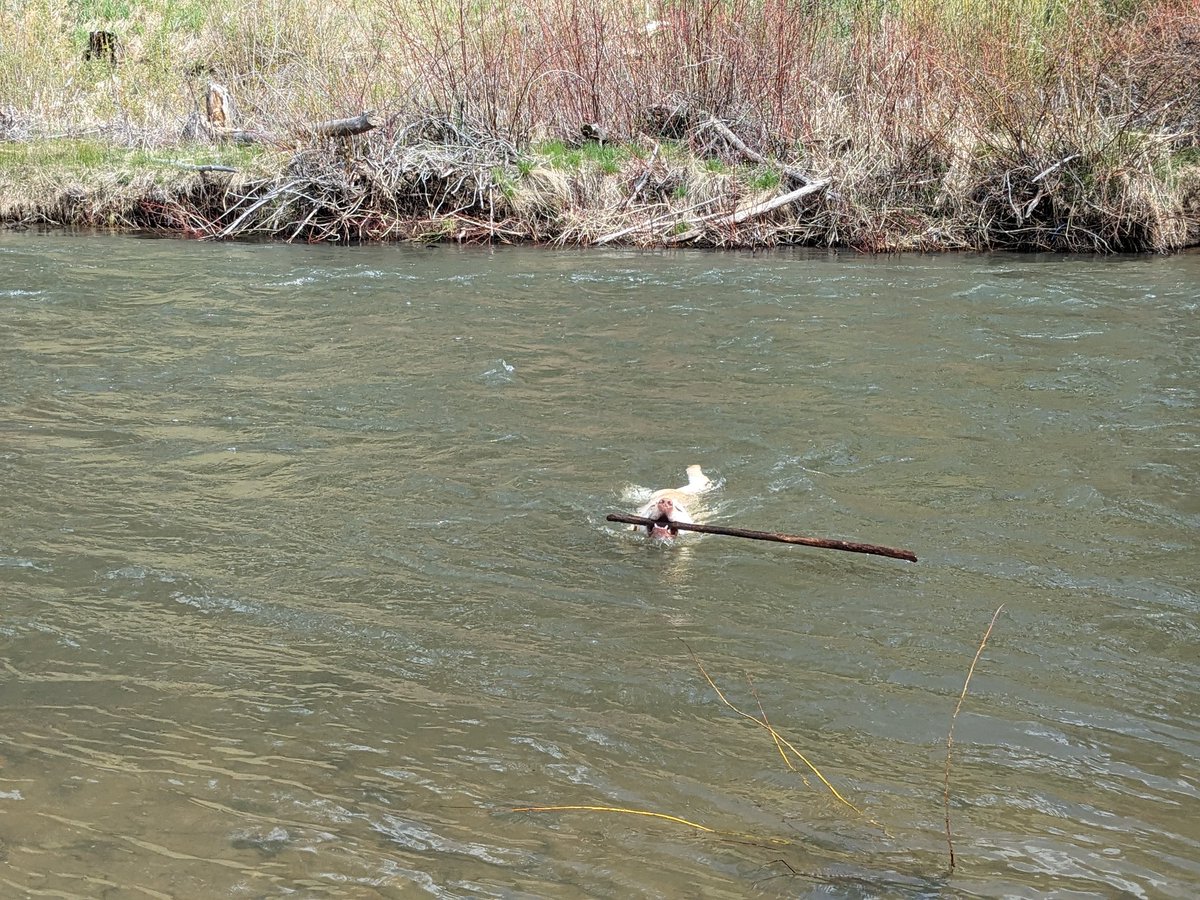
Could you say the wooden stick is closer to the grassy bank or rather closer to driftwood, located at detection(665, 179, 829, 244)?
driftwood, located at detection(665, 179, 829, 244)

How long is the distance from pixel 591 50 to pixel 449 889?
43.9 ft

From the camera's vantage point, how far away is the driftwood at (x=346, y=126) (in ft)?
45.6

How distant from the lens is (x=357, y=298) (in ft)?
34.3

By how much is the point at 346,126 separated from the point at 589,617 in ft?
35.9

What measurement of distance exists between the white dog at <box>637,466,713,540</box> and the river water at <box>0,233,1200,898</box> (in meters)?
Answer: 0.13

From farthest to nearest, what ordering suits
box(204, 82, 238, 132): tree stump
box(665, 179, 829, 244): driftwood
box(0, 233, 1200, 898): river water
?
box(204, 82, 238, 132): tree stump → box(665, 179, 829, 244): driftwood → box(0, 233, 1200, 898): river water

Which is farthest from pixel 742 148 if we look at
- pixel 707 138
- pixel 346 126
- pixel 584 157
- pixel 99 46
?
pixel 99 46

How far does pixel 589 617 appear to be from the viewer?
4.38 m

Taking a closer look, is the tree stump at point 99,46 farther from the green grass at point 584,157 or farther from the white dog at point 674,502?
the white dog at point 674,502

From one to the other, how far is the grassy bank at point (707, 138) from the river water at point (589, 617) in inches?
189

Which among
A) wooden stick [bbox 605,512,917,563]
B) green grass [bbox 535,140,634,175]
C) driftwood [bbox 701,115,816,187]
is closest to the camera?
wooden stick [bbox 605,512,917,563]

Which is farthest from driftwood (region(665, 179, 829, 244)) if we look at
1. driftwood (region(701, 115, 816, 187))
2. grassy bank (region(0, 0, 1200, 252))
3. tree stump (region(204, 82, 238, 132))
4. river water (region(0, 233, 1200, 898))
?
tree stump (region(204, 82, 238, 132))

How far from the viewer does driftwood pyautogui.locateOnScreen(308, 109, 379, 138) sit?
13914 mm

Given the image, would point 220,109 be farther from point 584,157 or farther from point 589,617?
point 589,617
